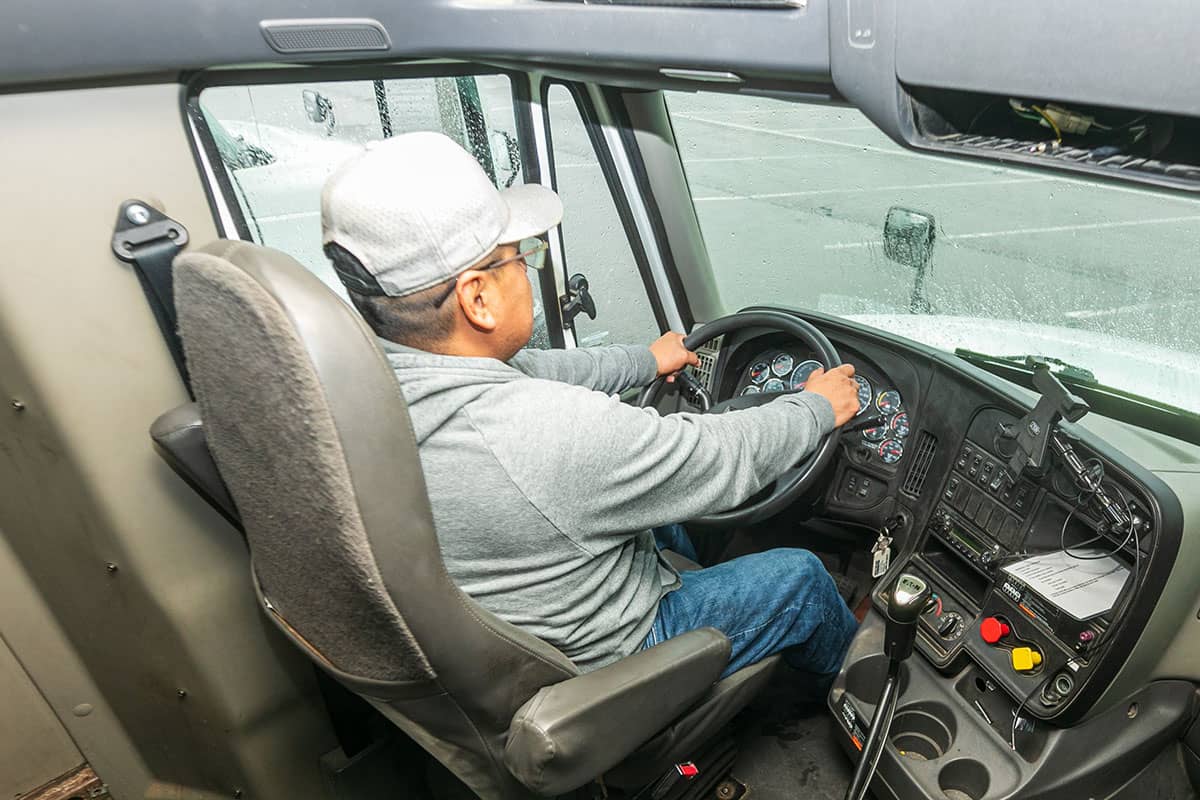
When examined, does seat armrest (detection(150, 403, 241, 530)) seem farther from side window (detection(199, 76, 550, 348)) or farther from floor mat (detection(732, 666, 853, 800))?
floor mat (detection(732, 666, 853, 800))

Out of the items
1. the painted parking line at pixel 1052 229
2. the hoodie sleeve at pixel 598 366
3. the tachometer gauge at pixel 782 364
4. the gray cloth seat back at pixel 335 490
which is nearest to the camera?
the gray cloth seat back at pixel 335 490

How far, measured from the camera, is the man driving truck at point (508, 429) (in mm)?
1054

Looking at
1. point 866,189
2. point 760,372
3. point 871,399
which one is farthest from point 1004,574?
point 866,189

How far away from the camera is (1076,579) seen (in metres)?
1.38

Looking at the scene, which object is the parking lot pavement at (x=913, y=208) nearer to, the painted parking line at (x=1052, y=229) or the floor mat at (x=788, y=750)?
the painted parking line at (x=1052, y=229)

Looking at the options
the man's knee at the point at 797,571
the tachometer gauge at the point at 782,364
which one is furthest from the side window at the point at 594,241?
the man's knee at the point at 797,571

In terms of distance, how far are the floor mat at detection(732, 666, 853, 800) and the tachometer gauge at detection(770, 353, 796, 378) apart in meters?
0.77

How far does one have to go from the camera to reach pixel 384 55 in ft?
4.94

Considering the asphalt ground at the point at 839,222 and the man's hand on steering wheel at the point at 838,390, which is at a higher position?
the asphalt ground at the point at 839,222

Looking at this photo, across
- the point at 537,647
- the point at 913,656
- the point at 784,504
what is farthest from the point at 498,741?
the point at 913,656

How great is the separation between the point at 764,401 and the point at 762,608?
49cm

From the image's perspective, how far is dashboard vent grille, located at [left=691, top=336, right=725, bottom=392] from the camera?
2.02 meters

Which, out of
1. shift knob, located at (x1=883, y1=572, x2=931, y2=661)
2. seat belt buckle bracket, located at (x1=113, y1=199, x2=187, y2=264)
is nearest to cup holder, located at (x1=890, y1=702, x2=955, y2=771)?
shift knob, located at (x1=883, y1=572, x2=931, y2=661)

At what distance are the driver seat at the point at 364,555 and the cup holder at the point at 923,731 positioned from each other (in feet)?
2.05
